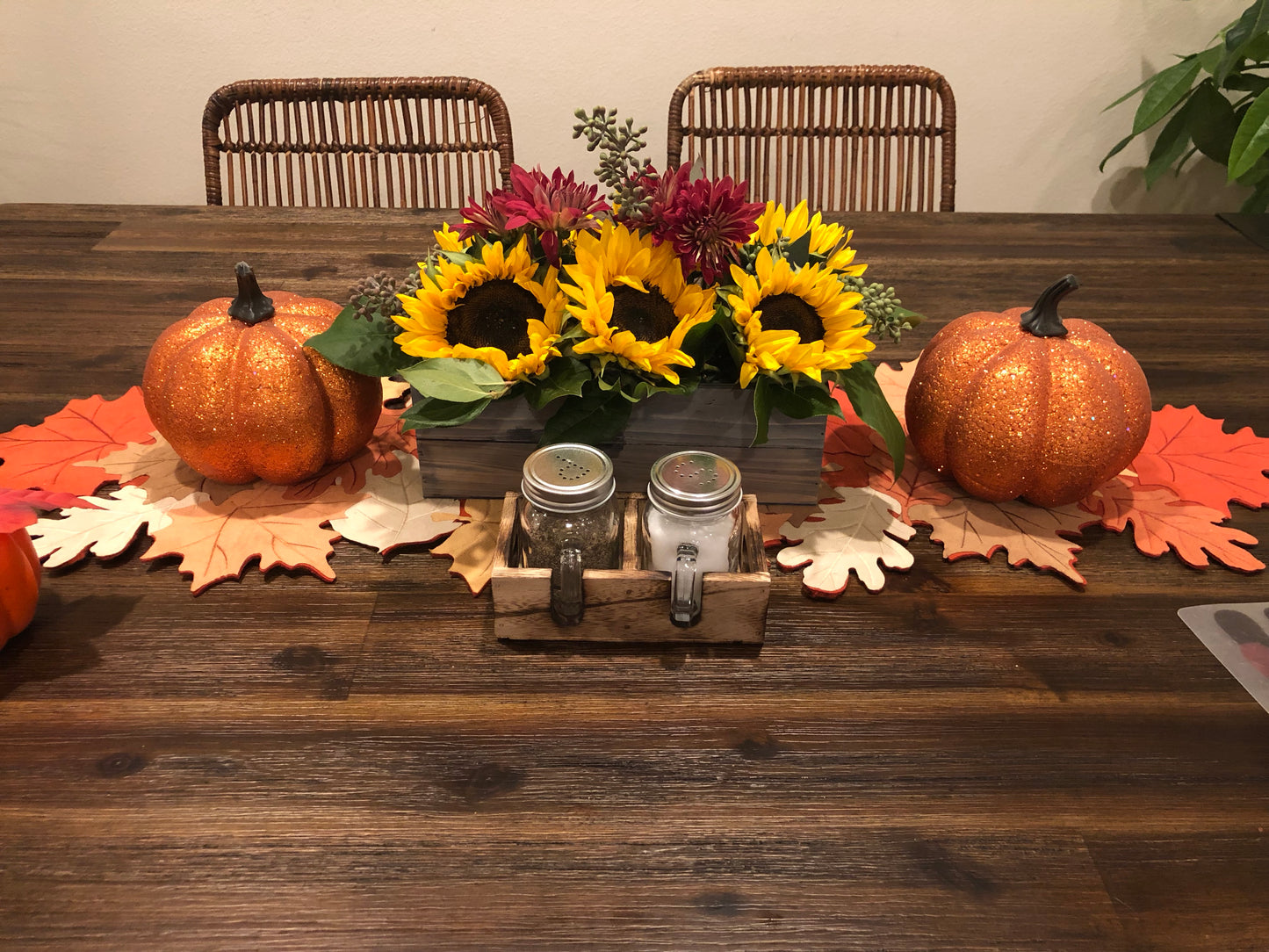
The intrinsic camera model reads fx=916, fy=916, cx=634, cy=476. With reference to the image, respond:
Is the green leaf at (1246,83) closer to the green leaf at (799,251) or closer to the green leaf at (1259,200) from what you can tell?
the green leaf at (1259,200)

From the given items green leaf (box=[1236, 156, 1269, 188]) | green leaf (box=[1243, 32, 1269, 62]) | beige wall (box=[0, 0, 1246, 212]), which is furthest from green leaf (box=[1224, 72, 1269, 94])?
beige wall (box=[0, 0, 1246, 212])

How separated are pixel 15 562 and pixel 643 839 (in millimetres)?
466

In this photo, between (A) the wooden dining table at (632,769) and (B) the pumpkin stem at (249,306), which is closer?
(A) the wooden dining table at (632,769)

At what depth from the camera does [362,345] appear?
74 cm

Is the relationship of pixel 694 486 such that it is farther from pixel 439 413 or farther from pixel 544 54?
pixel 544 54

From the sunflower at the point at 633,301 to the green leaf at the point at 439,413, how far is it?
0.10 metres

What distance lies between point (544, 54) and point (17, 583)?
203 cm

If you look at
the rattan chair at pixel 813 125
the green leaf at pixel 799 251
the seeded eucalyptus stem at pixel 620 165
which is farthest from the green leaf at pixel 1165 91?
the seeded eucalyptus stem at pixel 620 165

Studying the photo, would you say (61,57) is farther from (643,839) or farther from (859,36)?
(643,839)

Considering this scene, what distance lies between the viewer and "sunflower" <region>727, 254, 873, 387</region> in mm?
684

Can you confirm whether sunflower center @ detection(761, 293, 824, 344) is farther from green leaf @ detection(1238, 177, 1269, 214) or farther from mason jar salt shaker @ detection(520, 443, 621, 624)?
green leaf @ detection(1238, 177, 1269, 214)

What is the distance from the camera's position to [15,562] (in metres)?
0.63

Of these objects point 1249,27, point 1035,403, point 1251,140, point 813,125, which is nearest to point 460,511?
point 1035,403

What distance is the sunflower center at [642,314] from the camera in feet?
2.32
